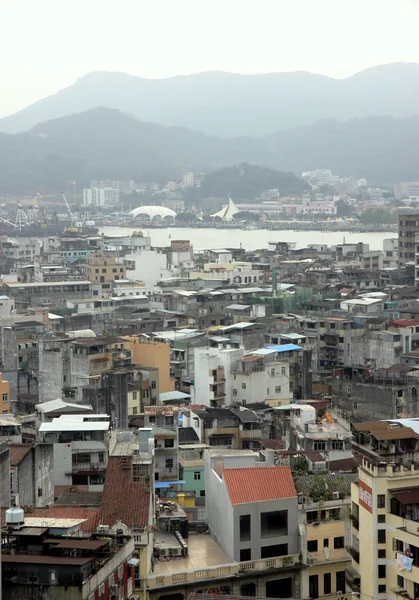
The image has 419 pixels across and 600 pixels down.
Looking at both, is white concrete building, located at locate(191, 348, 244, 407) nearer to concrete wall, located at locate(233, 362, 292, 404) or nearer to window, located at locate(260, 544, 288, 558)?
concrete wall, located at locate(233, 362, 292, 404)

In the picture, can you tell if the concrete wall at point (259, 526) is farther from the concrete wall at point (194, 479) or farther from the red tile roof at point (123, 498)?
the concrete wall at point (194, 479)

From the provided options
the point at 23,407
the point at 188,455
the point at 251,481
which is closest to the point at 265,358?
the point at 23,407

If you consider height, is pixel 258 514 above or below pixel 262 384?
above

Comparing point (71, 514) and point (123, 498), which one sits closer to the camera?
point (71, 514)

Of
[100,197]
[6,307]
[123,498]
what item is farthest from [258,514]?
[100,197]

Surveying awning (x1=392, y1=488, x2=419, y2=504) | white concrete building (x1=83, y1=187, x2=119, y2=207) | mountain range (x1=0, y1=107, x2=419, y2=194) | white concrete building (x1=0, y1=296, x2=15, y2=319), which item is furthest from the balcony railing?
mountain range (x1=0, y1=107, x2=419, y2=194)

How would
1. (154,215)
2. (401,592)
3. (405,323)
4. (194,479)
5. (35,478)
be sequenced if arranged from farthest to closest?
1. (154,215)
2. (405,323)
3. (194,479)
4. (35,478)
5. (401,592)

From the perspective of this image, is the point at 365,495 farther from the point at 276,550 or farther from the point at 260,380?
the point at 260,380
